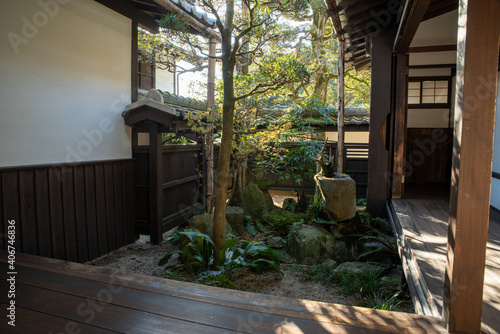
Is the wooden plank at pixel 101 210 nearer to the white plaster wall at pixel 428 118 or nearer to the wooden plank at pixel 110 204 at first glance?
the wooden plank at pixel 110 204

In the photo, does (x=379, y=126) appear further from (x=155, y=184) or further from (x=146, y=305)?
(x=146, y=305)

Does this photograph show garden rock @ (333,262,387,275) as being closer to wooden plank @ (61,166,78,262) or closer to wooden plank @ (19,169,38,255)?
wooden plank @ (61,166,78,262)

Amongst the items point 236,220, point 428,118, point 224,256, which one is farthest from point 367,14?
point 236,220

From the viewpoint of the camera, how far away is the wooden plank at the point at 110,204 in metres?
5.64

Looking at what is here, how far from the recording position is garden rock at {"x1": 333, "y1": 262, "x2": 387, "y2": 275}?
4243 mm

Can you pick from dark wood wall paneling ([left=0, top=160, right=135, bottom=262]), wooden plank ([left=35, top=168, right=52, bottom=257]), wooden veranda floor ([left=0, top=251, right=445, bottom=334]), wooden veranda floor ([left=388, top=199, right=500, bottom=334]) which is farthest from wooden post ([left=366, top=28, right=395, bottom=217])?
wooden plank ([left=35, top=168, right=52, bottom=257])

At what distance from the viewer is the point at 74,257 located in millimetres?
4988

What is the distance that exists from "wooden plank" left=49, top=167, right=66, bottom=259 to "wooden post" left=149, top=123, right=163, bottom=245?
5.76 ft

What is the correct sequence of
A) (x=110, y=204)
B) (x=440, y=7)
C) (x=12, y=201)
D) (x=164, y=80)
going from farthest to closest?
1. (x=164, y=80)
2. (x=110, y=204)
3. (x=440, y=7)
4. (x=12, y=201)

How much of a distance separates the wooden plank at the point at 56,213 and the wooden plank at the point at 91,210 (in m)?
0.51

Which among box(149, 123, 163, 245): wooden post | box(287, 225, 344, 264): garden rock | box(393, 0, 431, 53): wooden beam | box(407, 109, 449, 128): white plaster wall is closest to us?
box(393, 0, 431, 53): wooden beam

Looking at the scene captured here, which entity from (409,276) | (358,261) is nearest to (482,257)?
(409,276)

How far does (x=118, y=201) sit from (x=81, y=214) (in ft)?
2.90

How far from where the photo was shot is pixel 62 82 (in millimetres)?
4793
